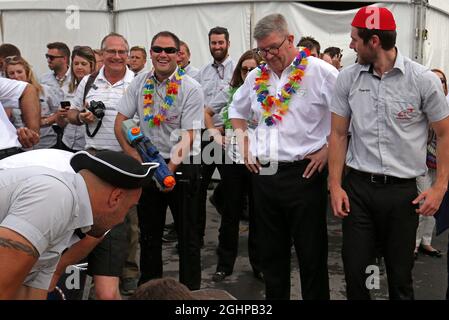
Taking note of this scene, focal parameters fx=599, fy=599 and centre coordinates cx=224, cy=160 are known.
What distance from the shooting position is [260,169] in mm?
4004

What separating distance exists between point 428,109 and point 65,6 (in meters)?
8.86

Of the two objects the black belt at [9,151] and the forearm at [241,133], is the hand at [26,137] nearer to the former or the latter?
the black belt at [9,151]

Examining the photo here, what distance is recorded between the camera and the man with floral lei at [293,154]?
3840mm

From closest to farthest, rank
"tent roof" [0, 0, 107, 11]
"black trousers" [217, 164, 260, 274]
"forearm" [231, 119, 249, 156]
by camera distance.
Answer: "forearm" [231, 119, 249, 156] < "black trousers" [217, 164, 260, 274] < "tent roof" [0, 0, 107, 11]

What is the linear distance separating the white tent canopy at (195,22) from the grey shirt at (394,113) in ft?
18.9

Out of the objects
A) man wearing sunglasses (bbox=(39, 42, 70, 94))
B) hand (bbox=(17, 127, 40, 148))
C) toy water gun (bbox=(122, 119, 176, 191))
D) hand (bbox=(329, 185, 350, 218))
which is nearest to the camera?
hand (bbox=(329, 185, 350, 218))

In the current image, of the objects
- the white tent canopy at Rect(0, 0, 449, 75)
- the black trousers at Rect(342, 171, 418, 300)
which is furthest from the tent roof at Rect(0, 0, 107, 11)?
the black trousers at Rect(342, 171, 418, 300)

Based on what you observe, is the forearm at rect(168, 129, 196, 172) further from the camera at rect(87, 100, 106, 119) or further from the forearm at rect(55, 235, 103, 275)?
the forearm at rect(55, 235, 103, 275)

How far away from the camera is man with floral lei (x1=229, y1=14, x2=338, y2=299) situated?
3.84 metres

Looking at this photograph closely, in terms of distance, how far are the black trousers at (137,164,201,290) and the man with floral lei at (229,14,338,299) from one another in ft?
2.12

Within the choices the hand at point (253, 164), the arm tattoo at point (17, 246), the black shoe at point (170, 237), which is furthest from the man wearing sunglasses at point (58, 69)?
the arm tattoo at point (17, 246)

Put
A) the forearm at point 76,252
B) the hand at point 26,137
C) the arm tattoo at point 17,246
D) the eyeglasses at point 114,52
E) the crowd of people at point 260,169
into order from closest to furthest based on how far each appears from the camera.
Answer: the arm tattoo at point 17,246 < the crowd of people at point 260,169 < the forearm at point 76,252 < the hand at point 26,137 < the eyeglasses at point 114,52

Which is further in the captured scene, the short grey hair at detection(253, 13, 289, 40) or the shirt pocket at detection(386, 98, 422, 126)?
the short grey hair at detection(253, 13, 289, 40)
